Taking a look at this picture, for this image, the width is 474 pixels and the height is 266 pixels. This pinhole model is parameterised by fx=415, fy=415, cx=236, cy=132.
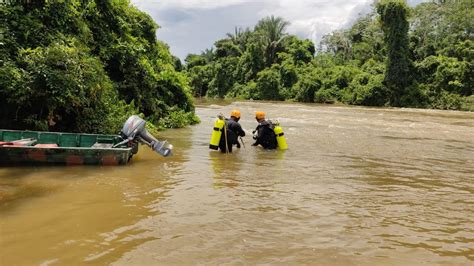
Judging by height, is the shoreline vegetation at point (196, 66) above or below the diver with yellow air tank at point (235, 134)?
above

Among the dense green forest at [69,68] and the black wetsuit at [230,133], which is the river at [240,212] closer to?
the black wetsuit at [230,133]

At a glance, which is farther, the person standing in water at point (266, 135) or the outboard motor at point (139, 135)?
the person standing in water at point (266, 135)

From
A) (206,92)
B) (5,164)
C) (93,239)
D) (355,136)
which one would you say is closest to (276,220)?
(93,239)

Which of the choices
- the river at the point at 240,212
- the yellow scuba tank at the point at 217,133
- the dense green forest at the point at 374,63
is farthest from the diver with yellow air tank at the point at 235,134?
the dense green forest at the point at 374,63

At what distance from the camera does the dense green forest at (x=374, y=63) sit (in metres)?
41.9

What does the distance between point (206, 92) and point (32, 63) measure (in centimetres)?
6795

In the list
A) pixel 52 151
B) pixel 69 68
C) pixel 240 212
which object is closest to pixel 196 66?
pixel 69 68

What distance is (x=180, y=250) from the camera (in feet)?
15.2

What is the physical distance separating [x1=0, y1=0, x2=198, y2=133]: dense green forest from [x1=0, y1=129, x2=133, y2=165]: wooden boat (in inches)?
29.7

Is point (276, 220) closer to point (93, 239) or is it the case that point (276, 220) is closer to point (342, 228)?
point (342, 228)

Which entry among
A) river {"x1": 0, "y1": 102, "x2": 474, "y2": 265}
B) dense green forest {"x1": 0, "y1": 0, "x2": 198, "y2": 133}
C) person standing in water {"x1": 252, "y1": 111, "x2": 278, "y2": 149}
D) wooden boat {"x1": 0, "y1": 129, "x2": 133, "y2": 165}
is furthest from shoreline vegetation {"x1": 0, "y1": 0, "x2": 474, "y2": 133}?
person standing in water {"x1": 252, "y1": 111, "x2": 278, "y2": 149}

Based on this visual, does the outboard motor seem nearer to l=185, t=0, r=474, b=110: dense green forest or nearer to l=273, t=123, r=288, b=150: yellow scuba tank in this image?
l=273, t=123, r=288, b=150: yellow scuba tank

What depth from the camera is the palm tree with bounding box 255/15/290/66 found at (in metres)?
66.9

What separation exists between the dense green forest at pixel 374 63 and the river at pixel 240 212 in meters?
34.5
